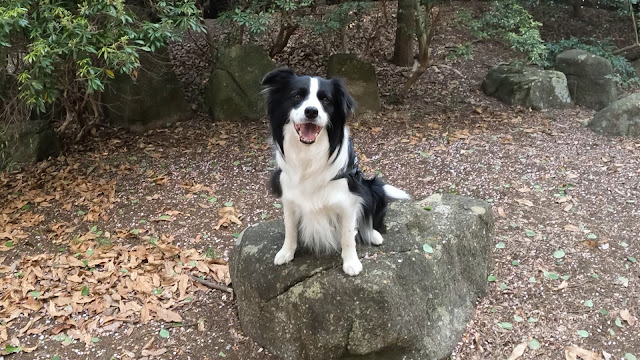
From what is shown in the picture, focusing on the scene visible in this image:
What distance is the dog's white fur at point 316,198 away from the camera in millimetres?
2646

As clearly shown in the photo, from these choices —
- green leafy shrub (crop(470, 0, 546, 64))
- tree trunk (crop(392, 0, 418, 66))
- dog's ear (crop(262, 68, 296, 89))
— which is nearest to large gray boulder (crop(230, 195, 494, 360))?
dog's ear (crop(262, 68, 296, 89))

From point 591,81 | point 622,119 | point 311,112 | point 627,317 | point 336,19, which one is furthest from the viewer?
point 591,81

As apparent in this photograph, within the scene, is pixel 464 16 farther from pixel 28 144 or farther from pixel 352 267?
pixel 28 144

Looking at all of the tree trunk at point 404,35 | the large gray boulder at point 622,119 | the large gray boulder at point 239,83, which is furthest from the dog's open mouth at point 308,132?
the large gray boulder at point 622,119

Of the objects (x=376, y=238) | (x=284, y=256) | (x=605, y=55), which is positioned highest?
(x=605, y=55)

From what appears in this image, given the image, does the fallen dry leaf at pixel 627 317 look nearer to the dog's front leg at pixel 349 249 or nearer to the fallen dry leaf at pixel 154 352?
the dog's front leg at pixel 349 249

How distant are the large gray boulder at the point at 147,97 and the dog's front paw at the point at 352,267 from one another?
Result: 16.5 ft

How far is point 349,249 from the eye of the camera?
303 cm

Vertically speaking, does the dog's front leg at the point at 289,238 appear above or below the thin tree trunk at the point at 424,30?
below

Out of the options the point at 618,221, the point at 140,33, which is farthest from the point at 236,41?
the point at 618,221

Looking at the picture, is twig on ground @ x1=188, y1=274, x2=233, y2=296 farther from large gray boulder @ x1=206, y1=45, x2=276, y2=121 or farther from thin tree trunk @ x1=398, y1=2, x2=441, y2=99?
thin tree trunk @ x1=398, y1=2, x2=441, y2=99

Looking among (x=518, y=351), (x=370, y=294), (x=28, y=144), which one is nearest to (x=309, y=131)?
(x=370, y=294)

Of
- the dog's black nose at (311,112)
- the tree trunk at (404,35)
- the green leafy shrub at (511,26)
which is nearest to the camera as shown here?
the dog's black nose at (311,112)

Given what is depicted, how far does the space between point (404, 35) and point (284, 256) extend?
6294 millimetres
